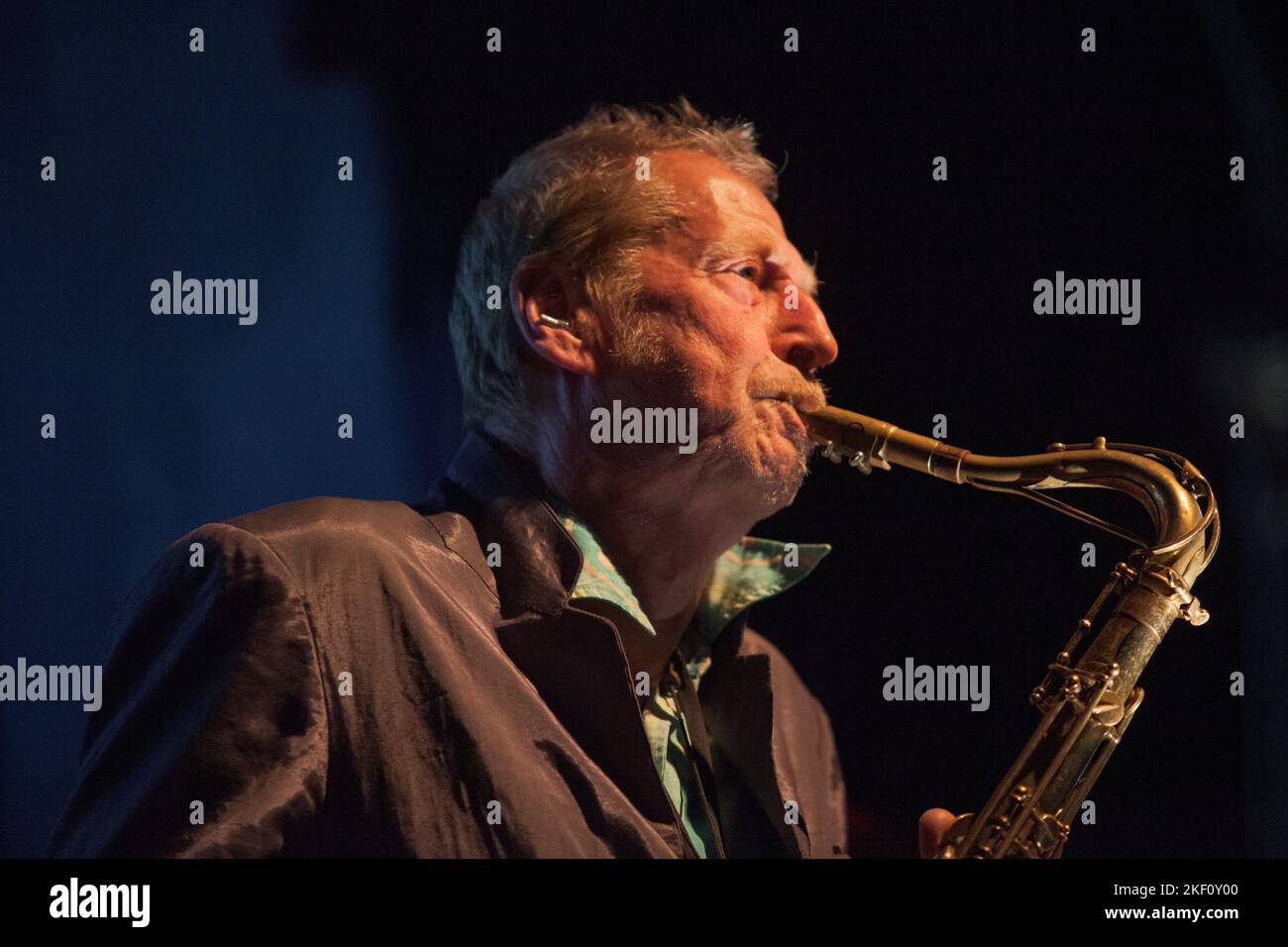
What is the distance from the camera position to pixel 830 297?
8.84 feet

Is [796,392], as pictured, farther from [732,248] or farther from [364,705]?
[364,705]

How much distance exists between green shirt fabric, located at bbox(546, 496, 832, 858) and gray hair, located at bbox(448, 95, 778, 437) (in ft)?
1.03

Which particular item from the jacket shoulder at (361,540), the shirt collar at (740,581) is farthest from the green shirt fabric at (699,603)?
the jacket shoulder at (361,540)

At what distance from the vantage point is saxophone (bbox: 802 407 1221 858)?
2.02 meters

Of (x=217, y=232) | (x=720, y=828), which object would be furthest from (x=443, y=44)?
(x=720, y=828)

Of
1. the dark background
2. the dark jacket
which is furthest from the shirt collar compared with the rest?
the dark jacket

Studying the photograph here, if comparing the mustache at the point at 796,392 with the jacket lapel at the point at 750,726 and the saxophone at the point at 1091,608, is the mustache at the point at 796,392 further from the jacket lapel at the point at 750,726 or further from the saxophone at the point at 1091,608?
the jacket lapel at the point at 750,726

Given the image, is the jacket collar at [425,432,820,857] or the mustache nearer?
the jacket collar at [425,432,820,857]

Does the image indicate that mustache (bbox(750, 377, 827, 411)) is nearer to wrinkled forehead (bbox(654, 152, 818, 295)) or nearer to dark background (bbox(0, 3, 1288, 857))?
wrinkled forehead (bbox(654, 152, 818, 295))

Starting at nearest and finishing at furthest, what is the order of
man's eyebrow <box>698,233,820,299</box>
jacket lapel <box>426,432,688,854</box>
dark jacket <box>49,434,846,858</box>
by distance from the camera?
dark jacket <box>49,434,846,858</box> < jacket lapel <box>426,432,688,854</box> < man's eyebrow <box>698,233,820,299</box>

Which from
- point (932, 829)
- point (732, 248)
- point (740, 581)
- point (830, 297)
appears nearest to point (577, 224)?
point (732, 248)

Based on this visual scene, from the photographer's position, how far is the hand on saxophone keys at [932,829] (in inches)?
85.4
